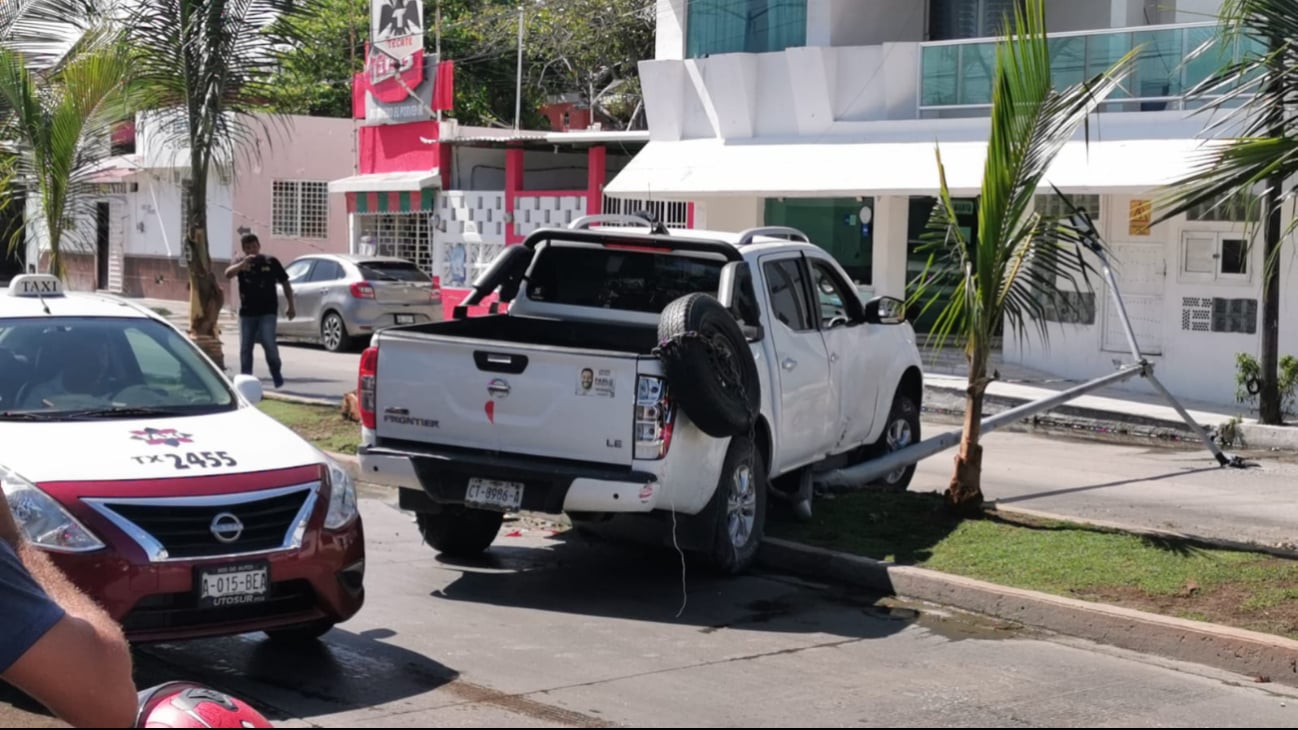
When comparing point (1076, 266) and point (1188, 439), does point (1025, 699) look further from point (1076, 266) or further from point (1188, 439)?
point (1188, 439)

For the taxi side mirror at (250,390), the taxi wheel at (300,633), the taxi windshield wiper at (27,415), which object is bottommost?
the taxi wheel at (300,633)

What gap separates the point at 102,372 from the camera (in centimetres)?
772

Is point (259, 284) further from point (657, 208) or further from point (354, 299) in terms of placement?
point (657, 208)

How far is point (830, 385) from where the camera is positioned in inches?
410

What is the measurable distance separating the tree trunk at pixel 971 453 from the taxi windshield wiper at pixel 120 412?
15.8 feet

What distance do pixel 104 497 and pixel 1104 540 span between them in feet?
19.0

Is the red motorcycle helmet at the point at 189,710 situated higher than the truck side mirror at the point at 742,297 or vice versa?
the truck side mirror at the point at 742,297

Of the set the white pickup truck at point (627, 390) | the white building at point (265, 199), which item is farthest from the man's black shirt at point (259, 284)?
the white building at point (265, 199)

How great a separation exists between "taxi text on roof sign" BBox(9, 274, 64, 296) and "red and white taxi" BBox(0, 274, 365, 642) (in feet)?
0.34

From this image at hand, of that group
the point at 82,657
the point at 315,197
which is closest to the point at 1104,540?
the point at 82,657

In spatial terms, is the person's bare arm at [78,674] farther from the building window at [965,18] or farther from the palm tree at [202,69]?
the building window at [965,18]

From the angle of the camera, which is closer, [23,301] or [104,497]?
[104,497]

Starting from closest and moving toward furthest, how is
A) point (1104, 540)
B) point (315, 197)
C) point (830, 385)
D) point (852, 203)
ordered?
1. point (1104, 540)
2. point (830, 385)
3. point (852, 203)
4. point (315, 197)

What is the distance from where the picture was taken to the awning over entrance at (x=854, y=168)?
18.7 metres
